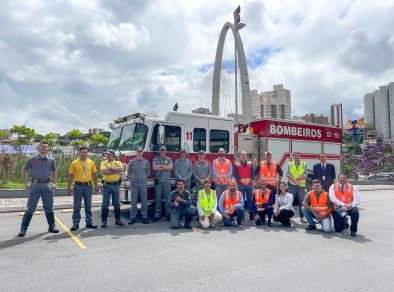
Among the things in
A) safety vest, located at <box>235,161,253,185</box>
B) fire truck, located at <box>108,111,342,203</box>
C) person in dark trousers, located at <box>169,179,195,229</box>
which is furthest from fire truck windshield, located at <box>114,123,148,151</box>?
safety vest, located at <box>235,161,253,185</box>

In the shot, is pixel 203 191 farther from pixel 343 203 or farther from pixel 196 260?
pixel 343 203

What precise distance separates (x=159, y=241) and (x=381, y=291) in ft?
12.0

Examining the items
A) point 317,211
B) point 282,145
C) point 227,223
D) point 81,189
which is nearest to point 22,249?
point 81,189

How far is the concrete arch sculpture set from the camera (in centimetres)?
2317

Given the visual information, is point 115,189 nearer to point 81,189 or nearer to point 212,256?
point 81,189

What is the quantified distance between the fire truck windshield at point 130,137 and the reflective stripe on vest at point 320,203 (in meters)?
4.27

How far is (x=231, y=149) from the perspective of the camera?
385 inches

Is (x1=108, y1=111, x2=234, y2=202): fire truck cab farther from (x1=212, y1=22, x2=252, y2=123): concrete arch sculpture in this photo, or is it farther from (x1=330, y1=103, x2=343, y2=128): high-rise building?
(x1=212, y1=22, x2=252, y2=123): concrete arch sculpture

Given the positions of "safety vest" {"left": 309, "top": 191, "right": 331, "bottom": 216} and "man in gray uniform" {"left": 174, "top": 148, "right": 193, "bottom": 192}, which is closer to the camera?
"safety vest" {"left": 309, "top": 191, "right": 331, "bottom": 216}

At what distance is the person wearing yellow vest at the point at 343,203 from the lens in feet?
23.3

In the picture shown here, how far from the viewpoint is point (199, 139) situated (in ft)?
30.3

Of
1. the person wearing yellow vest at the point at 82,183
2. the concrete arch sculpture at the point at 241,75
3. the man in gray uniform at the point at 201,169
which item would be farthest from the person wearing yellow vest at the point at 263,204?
the concrete arch sculpture at the point at 241,75

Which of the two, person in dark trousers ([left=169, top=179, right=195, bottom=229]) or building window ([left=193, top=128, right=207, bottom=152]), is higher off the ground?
building window ([left=193, top=128, right=207, bottom=152])

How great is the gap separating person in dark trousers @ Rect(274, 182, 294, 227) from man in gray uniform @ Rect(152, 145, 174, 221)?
2662mm
